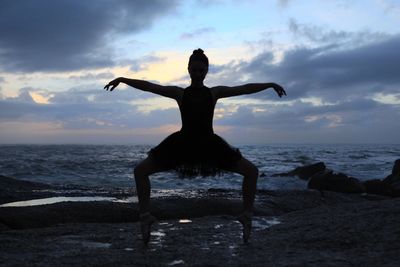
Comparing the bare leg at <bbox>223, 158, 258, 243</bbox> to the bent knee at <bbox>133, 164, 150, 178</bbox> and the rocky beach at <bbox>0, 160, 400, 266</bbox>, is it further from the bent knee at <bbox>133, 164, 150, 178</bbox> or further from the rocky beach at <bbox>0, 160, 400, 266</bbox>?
the bent knee at <bbox>133, 164, 150, 178</bbox>

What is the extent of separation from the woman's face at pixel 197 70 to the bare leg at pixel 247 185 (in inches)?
40.6

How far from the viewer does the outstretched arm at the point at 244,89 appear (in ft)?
14.9

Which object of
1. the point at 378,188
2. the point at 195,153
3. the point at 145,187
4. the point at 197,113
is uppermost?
the point at 197,113

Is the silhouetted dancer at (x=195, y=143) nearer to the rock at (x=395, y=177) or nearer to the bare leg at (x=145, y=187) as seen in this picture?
the bare leg at (x=145, y=187)

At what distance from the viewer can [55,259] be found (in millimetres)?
3828

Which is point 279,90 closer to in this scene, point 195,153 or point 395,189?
point 195,153

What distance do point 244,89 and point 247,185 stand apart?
1072mm

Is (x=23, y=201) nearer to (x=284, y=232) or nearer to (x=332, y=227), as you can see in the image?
(x=284, y=232)

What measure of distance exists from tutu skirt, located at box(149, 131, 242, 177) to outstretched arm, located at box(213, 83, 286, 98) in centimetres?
49

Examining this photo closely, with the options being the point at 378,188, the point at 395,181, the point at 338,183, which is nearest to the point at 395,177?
the point at 395,181

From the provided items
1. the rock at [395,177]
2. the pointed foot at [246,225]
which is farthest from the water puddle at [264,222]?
the rock at [395,177]

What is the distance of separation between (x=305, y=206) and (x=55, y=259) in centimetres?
693

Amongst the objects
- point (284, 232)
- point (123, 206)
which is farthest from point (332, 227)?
point (123, 206)

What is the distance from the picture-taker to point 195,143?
4.45m
